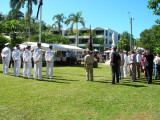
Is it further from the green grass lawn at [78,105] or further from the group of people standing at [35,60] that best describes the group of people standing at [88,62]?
the green grass lawn at [78,105]

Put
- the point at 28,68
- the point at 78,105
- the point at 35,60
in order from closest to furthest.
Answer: the point at 78,105 → the point at 35,60 → the point at 28,68

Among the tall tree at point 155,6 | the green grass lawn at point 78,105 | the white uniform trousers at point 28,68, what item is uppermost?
the tall tree at point 155,6

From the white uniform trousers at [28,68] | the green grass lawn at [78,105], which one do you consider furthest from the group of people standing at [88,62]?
the green grass lawn at [78,105]

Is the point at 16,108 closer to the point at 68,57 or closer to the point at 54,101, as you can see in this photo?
the point at 54,101

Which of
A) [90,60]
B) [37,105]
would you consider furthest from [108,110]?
[90,60]

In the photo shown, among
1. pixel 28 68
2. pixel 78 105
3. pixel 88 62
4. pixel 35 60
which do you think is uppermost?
pixel 35 60

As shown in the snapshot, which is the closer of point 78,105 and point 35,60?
point 78,105

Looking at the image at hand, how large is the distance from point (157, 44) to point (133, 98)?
3860 mm

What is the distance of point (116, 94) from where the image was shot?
6887mm

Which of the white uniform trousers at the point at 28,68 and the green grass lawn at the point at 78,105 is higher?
the white uniform trousers at the point at 28,68

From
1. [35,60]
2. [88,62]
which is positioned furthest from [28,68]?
[88,62]

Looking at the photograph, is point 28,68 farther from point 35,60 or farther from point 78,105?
point 78,105

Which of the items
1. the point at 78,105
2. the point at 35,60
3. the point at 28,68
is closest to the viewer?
the point at 78,105

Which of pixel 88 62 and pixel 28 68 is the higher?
pixel 88 62
